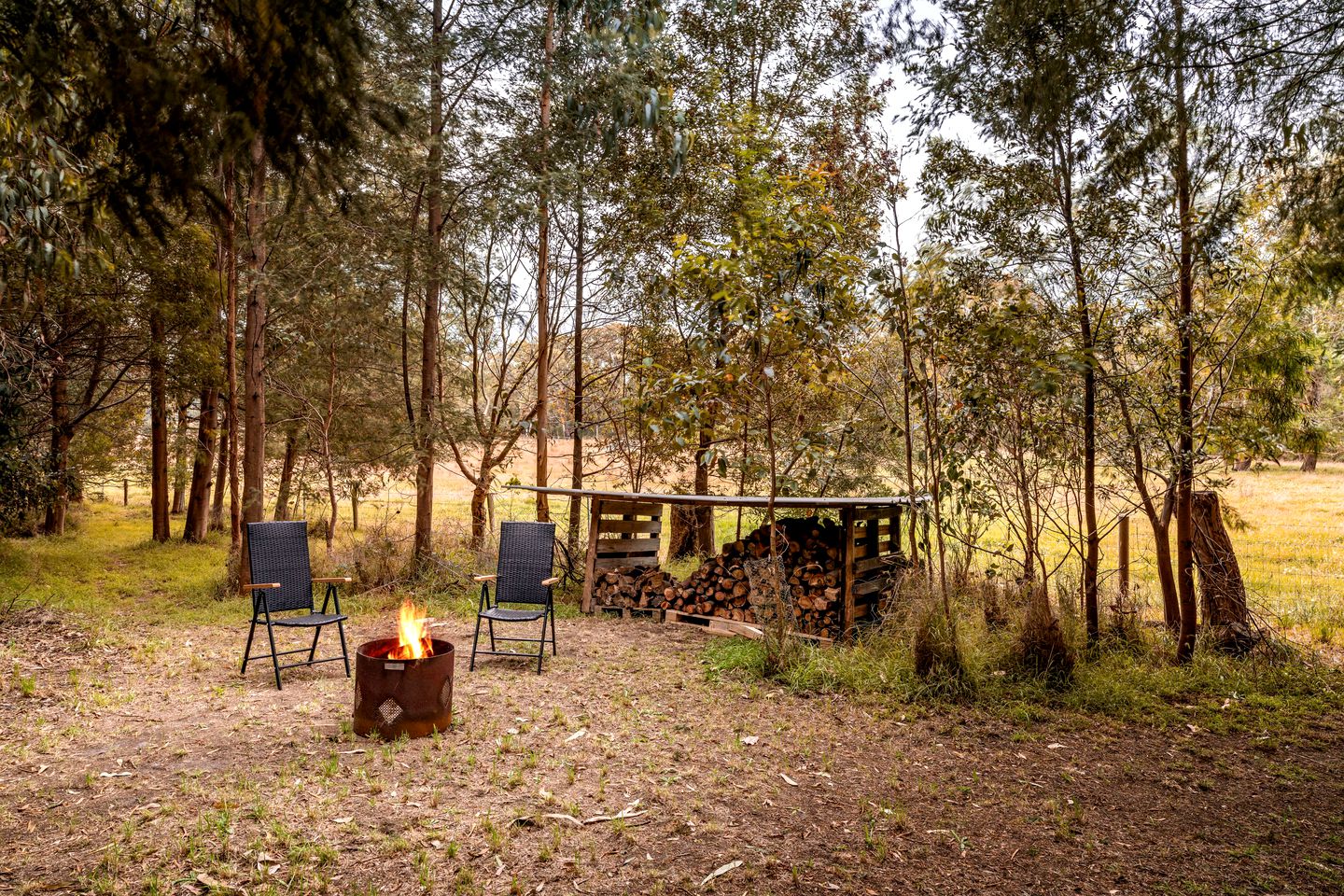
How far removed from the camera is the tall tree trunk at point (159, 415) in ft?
35.2

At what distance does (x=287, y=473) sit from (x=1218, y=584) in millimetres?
14662

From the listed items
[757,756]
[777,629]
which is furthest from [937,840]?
[777,629]

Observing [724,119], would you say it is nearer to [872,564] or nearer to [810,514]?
[810,514]

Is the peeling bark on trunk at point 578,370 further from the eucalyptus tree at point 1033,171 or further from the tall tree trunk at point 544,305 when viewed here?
the eucalyptus tree at point 1033,171

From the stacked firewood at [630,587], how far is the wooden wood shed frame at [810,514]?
10 centimetres

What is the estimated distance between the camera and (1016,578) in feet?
19.4

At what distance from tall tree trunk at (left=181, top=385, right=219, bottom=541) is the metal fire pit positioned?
36.2 feet

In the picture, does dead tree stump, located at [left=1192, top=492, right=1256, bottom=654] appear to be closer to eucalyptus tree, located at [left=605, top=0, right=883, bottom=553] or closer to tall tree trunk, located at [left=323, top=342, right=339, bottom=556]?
eucalyptus tree, located at [left=605, top=0, right=883, bottom=553]

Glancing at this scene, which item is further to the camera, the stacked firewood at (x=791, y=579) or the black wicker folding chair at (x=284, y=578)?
the stacked firewood at (x=791, y=579)

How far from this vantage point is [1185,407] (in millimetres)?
5148

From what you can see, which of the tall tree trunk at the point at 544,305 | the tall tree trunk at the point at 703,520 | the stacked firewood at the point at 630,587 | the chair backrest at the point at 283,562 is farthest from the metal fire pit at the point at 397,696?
the tall tree trunk at the point at 703,520

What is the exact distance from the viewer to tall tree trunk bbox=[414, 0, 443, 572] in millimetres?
8359

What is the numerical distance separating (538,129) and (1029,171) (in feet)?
18.5

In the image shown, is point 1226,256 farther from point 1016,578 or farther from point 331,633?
point 331,633
